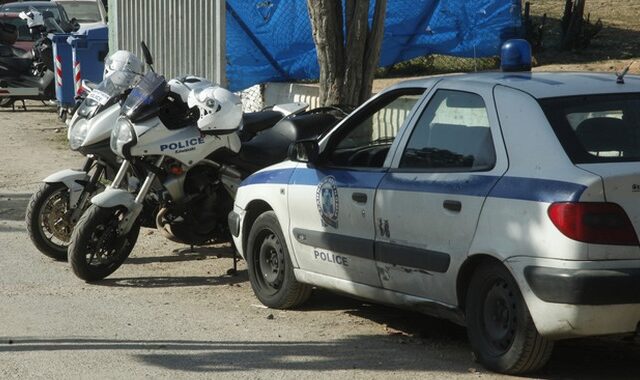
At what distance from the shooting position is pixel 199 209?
9.23 meters

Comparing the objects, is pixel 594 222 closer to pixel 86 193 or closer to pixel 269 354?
pixel 269 354

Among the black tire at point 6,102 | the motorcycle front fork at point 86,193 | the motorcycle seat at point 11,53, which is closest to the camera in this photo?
the motorcycle front fork at point 86,193

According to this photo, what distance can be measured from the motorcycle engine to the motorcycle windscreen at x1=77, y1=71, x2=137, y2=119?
91cm

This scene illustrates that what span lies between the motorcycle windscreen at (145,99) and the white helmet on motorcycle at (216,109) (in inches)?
9.3

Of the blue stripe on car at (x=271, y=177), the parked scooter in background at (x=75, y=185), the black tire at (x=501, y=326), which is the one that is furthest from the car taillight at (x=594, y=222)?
the parked scooter in background at (x=75, y=185)

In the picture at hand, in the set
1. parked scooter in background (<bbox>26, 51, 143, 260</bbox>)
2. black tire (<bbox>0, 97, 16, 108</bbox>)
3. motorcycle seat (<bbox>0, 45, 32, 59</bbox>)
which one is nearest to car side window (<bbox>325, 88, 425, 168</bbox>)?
parked scooter in background (<bbox>26, 51, 143, 260</bbox>)

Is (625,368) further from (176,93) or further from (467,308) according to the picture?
(176,93)

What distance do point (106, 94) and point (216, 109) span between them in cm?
110

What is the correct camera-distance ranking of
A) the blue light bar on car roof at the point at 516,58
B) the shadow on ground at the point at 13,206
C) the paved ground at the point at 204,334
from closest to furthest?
1. the paved ground at the point at 204,334
2. the blue light bar on car roof at the point at 516,58
3. the shadow on ground at the point at 13,206

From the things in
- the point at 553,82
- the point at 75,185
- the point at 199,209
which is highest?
the point at 553,82

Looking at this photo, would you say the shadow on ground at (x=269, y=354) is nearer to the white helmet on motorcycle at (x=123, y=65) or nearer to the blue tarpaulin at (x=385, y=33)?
the white helmet on motorcycle at (x=123, y=65)

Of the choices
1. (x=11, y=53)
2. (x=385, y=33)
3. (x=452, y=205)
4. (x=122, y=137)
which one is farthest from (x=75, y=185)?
(x=11, y=53)

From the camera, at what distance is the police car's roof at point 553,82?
247 inches

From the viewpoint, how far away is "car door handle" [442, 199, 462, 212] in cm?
621
